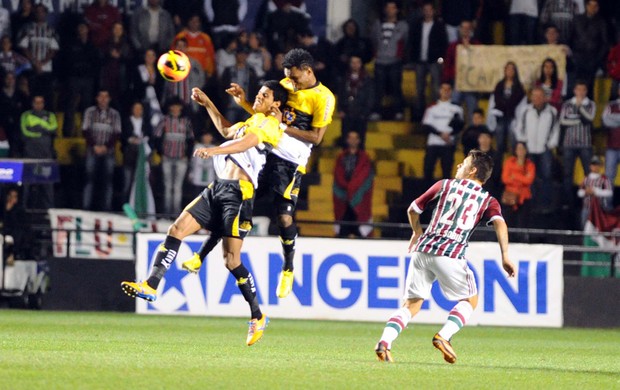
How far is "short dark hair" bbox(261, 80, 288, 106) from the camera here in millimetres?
12242

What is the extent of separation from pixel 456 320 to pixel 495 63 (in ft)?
40.6

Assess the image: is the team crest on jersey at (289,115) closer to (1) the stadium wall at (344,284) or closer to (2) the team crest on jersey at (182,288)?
(1) the stadium wall at (344,284)

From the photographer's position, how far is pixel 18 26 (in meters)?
23.0

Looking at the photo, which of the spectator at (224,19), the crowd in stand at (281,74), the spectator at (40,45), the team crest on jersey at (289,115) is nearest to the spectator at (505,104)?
the crowd in stand at (281,74)

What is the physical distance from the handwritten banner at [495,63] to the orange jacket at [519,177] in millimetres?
A: 2091

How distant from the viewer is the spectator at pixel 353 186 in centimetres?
2112

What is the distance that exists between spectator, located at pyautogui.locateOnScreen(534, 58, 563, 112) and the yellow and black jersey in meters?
9.35

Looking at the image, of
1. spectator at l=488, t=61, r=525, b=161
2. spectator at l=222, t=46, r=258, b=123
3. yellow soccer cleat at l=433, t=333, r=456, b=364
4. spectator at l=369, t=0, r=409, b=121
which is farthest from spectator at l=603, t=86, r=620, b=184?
yellow soccer cleat at l=433, t=333, r=456, b=364

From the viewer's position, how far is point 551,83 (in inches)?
858

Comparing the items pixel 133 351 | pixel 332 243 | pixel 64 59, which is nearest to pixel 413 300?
pixel 133 351

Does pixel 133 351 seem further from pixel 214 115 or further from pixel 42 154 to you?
pixel 42 154

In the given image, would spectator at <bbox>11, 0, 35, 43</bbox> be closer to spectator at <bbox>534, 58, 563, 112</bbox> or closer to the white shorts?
spectator at <bbox>534, 58, 563, 112</bbox>

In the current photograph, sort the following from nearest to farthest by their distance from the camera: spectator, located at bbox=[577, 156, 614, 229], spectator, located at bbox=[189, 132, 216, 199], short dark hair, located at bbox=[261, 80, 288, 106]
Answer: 1. short dark hair, located at bbox=[261, 80, 288, 106]
2. spectator, located at bbox=[577, 156, 614, 229]
3. spectator, located at bbox=[189, 132, 216, 199]

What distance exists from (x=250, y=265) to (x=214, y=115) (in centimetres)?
600
